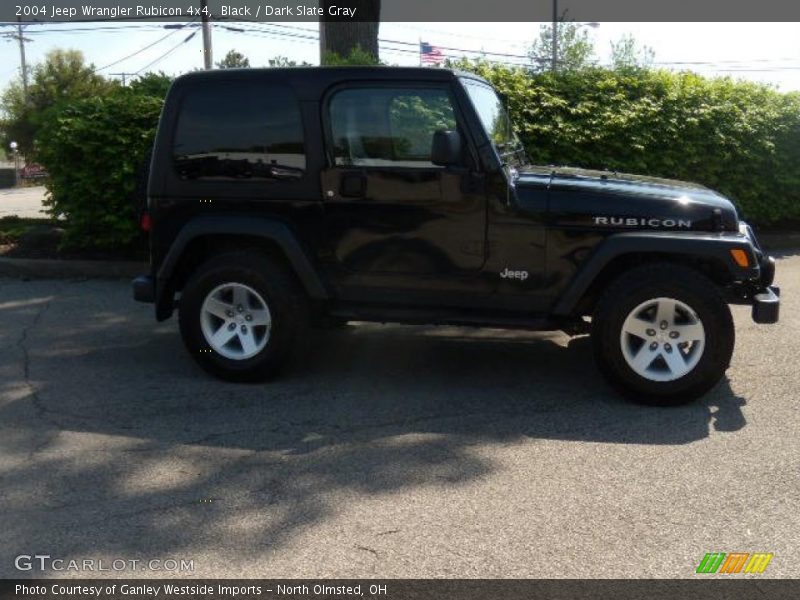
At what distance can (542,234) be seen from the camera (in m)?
5.64

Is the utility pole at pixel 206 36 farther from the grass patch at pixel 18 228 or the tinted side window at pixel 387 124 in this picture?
the tinted side window at pixel 387 124

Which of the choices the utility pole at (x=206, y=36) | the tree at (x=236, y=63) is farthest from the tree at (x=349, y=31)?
the utility pole at (x=206, y=36)

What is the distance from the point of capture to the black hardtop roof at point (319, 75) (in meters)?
5.77

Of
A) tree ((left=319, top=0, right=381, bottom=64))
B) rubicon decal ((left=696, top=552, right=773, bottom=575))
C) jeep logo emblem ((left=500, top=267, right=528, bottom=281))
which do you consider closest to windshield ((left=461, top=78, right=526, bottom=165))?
jeep logo emblem ((left=500, top=267, right=528, bottom=281))

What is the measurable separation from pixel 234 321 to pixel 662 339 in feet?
9.00

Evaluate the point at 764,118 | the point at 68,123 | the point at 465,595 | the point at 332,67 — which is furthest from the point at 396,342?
the point at 764,118

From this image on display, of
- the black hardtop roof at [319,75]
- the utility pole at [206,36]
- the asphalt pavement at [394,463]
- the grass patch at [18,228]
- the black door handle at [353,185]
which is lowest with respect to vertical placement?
the asphalt pavement at [394,463]

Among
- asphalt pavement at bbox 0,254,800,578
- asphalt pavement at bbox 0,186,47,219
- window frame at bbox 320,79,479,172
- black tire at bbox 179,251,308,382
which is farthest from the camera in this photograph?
asphalt pavement at bbox 0,186,47,219

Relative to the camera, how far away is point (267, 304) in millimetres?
5926

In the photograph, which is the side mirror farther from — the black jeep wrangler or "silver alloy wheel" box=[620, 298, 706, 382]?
"silver alloy wheel" box=[620, 298, 706, 382]

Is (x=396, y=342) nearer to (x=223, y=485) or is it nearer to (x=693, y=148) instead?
(x=223, y=485)

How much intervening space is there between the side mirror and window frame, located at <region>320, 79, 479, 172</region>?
0.12 metres

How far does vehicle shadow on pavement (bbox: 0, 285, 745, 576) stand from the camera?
4.07 m

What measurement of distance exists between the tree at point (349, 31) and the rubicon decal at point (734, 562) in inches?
325
